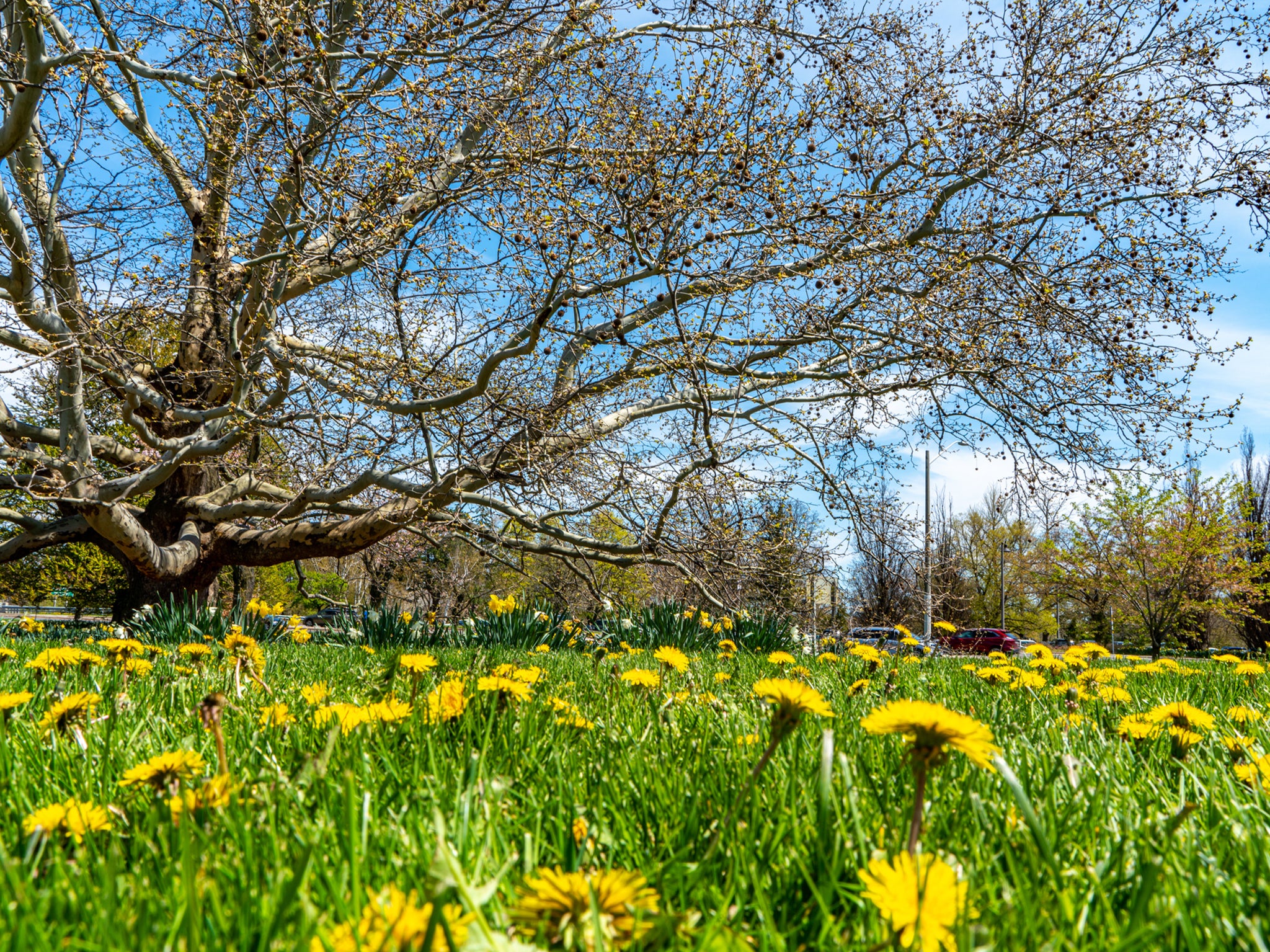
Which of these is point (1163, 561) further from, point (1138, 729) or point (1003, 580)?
point (1138, 729)

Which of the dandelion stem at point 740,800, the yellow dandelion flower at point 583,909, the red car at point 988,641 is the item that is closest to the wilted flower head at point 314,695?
the dandelion stem at point 740,800

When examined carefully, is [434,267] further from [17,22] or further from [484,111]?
[17,22]

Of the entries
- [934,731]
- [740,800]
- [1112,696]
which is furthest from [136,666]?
[1112,696]

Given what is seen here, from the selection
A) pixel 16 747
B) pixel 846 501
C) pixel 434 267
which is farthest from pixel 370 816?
pixel 846 501

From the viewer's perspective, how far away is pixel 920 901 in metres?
0.70

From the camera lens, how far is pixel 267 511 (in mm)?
9250

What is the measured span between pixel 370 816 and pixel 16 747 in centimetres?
105

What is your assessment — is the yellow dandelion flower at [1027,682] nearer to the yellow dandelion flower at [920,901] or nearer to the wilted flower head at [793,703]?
the wilted flower head at [793,703]

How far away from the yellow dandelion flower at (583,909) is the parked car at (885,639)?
11.3 feet

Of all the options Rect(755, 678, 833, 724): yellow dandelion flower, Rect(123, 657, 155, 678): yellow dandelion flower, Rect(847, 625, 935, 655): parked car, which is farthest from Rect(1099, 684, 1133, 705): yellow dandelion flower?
Rect(123, 657, 155, 678): yellow dandelion flower

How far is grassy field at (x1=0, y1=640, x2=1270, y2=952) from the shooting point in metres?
0.71

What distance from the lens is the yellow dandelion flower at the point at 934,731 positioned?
90 cm

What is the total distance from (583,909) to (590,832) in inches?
15.3

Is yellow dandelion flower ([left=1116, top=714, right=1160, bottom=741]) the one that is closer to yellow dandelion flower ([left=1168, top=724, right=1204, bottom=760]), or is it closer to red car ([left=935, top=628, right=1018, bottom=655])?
yellow dandelion flower ([left=1168, top=724, right=1204, bottom=760])
